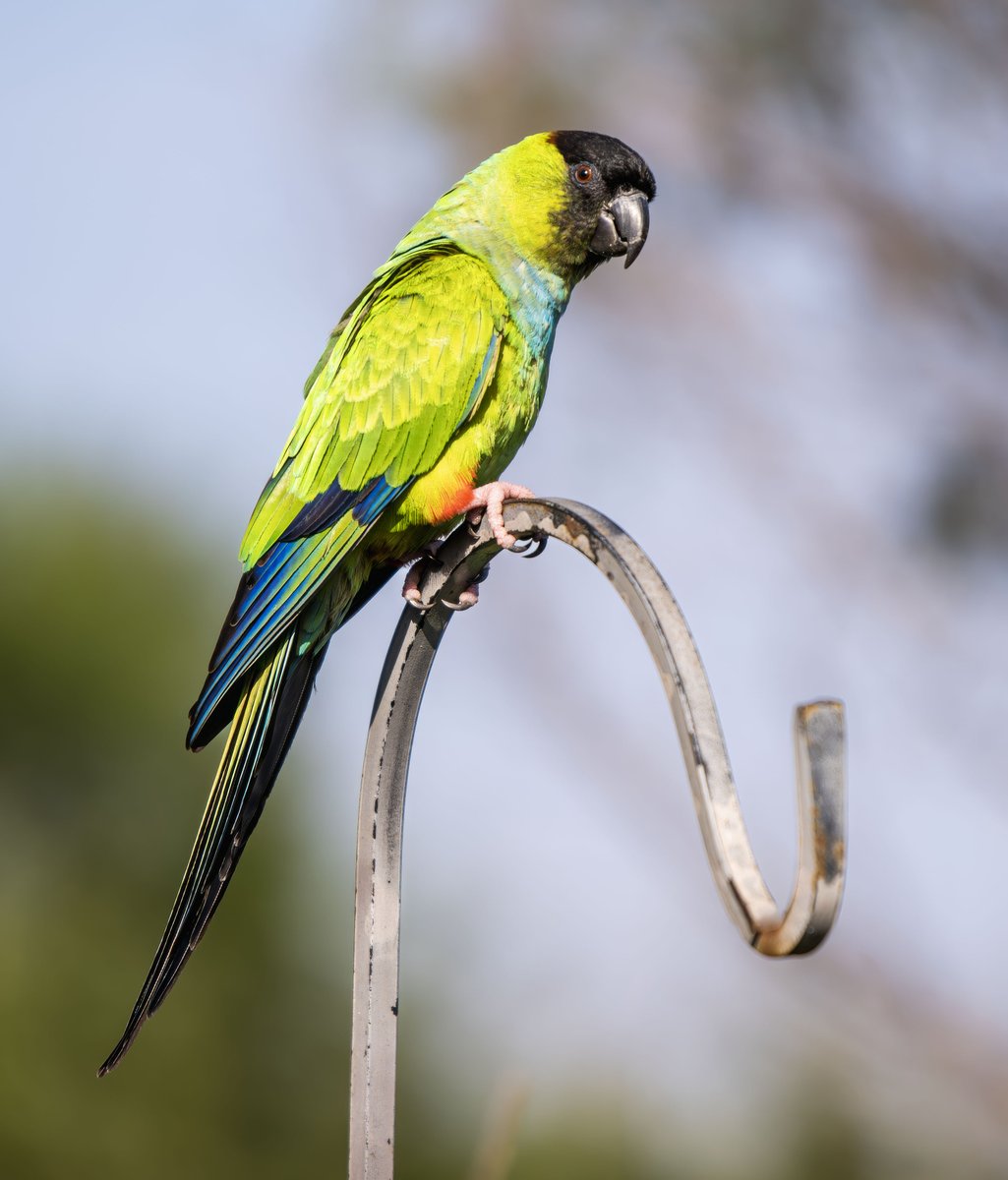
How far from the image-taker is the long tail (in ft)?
8.34

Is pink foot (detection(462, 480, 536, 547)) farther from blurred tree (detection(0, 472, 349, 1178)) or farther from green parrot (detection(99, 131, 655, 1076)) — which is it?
blurred tree (detection(0, 472, 349, 1178))

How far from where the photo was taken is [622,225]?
13.3 feet

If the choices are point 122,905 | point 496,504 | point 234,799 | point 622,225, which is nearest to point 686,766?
point 496,504

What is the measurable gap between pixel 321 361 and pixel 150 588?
8781 mm

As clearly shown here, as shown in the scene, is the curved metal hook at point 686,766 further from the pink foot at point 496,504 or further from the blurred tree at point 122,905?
the blurred tree at point 122,905

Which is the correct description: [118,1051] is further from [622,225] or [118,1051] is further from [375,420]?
[622,225]

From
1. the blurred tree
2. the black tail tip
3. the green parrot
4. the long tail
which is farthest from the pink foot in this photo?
the blurred tree

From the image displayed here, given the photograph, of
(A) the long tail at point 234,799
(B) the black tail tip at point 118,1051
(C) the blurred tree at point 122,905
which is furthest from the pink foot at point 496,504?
(C) the blurred tree at point 122,905

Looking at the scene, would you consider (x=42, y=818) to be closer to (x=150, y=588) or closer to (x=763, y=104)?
(x=150, y=588)

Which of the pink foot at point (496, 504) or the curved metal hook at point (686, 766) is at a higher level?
the pink foot at point (496, 504)

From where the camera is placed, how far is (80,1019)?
33.7ft

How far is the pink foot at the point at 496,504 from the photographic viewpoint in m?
2.46

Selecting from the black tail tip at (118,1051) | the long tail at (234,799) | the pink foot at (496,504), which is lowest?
the black tail tip at (118,1051)

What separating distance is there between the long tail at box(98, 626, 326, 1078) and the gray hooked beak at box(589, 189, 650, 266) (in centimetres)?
160
